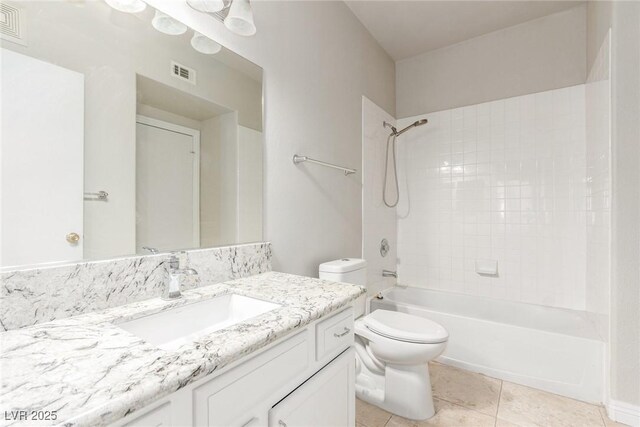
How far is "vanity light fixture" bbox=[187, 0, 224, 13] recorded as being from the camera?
114 cm

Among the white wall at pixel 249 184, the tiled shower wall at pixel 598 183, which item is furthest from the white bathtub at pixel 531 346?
the white wall at pixel 249 184

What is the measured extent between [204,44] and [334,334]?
1249 mm

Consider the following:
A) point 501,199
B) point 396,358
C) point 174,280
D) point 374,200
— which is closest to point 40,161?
point 174,280

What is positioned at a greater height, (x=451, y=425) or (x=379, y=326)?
(x=379, y=326)

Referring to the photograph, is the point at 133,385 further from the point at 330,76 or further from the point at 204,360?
the point at 330,76

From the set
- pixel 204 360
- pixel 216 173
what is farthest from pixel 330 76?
pixel 204 360

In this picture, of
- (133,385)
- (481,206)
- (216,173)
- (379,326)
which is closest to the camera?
(133,385)

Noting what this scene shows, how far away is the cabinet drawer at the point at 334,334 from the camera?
3.11 ft

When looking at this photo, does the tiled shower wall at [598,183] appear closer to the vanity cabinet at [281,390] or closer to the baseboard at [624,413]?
the baseboard at [624,413]

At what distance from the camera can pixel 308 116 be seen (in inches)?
69.9

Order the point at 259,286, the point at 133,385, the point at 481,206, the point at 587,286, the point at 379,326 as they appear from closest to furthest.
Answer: the point at 133,385
the point at 259,286
the point at 379,326
the point at 587,286
the point at 481,206

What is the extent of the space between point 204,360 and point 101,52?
0.98 meters

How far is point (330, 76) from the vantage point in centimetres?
198

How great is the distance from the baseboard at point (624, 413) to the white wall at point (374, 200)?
146 centimetres
